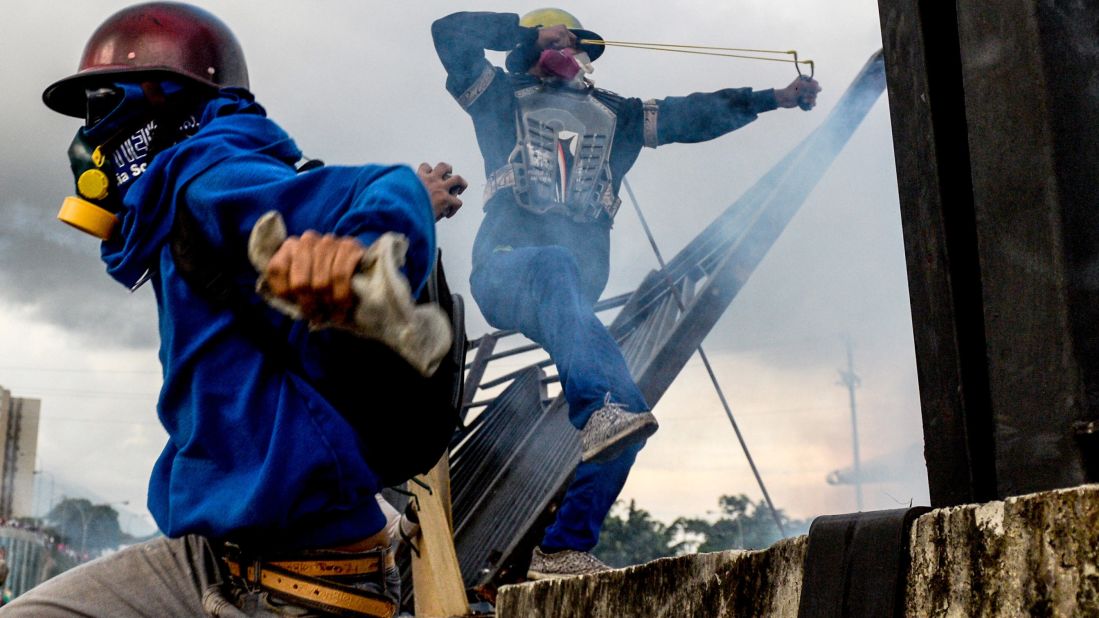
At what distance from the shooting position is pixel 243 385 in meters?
2.09

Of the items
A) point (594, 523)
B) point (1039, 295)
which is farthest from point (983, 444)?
point (594, 523)

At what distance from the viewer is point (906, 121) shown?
1705 millimetres

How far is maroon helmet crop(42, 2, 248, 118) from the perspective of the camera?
8.23 ft

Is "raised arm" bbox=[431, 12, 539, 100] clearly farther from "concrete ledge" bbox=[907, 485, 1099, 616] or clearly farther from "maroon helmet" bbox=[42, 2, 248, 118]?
"concrete ledge" bbox=[907, 485, 1099, 616]

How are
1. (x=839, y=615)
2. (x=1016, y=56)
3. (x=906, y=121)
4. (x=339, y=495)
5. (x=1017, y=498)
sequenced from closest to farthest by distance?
(x=1017, y=498), (x=839, y=615), (x=1016, y=56), (x=906, y=121), (x=339, y=495)

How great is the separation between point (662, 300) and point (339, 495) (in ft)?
12.2

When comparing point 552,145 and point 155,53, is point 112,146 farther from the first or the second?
point 552,145

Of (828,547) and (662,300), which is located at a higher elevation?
(662,300)

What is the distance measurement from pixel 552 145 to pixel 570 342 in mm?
967

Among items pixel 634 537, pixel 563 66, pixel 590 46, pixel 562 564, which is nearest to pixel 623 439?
pixel 562 564

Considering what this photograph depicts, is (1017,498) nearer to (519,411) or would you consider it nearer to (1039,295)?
(1039,295)

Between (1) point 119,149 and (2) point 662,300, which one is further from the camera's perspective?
(2) point 662,300

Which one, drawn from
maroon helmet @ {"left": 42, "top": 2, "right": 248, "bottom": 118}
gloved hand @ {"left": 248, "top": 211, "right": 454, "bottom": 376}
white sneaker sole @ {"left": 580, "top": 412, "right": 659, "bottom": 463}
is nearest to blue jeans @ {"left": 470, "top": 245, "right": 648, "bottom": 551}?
white sneaker sole @ {"left": 580, "top": 412, "right": 659, "bottom": 463}

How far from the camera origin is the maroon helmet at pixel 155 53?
2.51 m
